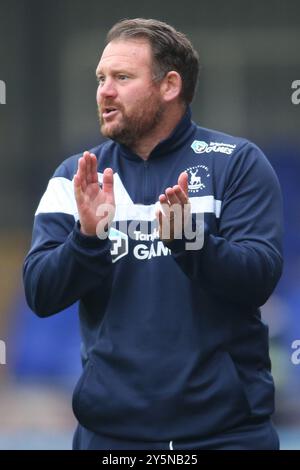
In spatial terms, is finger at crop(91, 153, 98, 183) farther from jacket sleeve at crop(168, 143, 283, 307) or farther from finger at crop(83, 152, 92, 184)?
jacket sleeve at crop(168, 143, 283, 307)

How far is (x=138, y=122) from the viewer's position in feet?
8.32

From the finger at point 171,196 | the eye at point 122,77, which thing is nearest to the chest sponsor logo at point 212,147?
the eye at point 122,77

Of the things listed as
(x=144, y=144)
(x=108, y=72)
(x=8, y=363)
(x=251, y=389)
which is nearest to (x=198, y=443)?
(x=251, y=389)

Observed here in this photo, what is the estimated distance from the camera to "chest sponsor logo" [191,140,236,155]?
2.54 metres

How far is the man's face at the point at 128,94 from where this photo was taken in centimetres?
252

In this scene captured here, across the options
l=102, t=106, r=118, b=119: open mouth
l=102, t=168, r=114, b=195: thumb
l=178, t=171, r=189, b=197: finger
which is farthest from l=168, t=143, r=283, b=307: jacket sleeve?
l=102, t=106, r=118, b=119: open mouth

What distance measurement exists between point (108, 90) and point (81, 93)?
2119 millimetres

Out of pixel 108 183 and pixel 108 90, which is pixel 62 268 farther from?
pixel 108 90

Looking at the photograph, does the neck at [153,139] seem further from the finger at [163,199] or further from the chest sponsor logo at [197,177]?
the finger at [163,199]

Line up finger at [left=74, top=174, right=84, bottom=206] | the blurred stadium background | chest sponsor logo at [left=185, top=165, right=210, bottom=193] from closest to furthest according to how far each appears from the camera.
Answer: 1. finger at [left=74, top=174, right=84, bottom=206]
2. chest sponsor logo at [left=185, top=165, right=210, bottom=193]
3. the blurred stadium background

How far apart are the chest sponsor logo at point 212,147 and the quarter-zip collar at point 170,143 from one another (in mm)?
35

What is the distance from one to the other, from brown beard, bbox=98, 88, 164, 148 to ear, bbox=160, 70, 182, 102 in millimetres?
32

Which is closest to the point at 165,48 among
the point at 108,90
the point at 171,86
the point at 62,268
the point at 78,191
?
the point at 171,86
